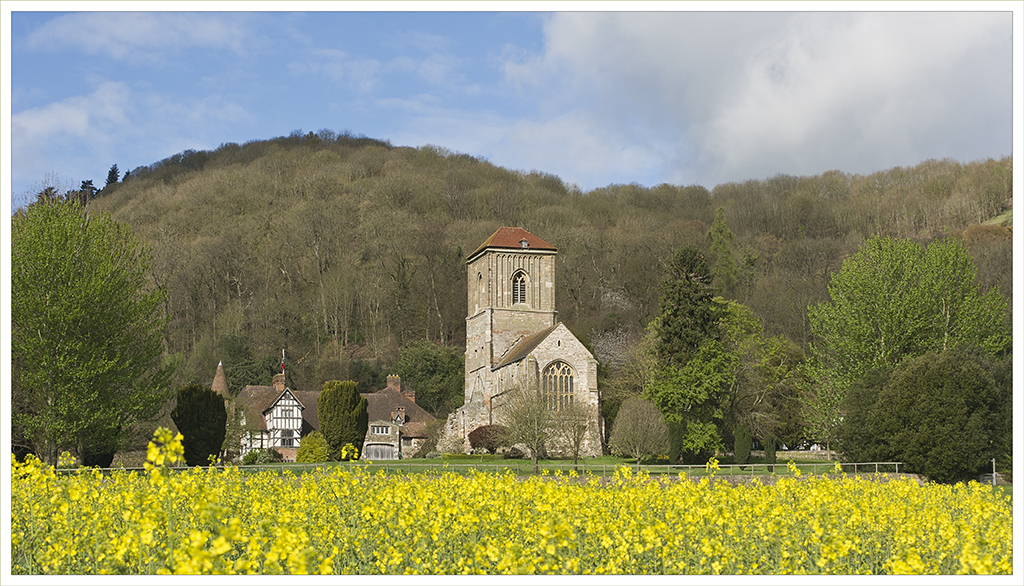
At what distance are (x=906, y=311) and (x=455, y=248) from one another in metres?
47.0

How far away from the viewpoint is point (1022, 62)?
686 centimetres

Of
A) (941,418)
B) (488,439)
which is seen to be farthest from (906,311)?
(488,439)

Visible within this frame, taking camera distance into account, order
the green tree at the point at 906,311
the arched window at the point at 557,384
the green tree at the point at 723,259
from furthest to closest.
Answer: the green tree at the point at 723,259
the arched window at the point at 557,384
the green tree at the point at 906,311

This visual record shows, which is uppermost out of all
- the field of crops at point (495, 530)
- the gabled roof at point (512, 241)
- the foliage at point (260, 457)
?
the gabled roof at point (512, 241)

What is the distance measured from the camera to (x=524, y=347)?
181 feet

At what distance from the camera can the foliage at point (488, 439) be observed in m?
50.6

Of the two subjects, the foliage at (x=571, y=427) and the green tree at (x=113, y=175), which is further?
the green tree at (x=113, y=175)

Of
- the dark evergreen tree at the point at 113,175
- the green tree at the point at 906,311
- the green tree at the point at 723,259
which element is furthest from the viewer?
the dark evergreen tree at the point at 113,175

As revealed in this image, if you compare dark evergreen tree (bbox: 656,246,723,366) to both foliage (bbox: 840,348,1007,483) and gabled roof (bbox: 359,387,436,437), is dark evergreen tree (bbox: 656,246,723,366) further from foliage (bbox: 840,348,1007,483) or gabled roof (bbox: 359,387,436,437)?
gabled roof (bbox: 359,387,436,437)

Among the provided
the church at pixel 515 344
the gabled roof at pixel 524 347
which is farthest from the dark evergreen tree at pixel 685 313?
the gabled roof at pixel 524 347

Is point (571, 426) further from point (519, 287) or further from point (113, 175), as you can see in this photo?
point (113, 175)

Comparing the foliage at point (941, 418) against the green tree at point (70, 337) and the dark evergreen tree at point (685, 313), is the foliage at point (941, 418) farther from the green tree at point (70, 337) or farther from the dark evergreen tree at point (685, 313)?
the green tree at point (70, 337)

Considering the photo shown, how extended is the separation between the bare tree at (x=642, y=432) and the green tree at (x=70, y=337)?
21.6 metres

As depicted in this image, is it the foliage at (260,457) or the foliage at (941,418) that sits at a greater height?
the foliage at (941,418)
